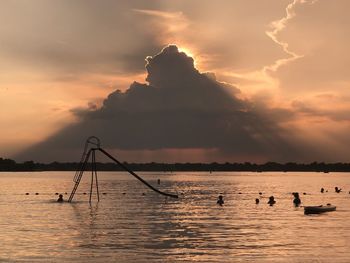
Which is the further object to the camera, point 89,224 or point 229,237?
point 89,224

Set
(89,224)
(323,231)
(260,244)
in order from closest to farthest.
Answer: (260,244)
(323,231)
(89,224)

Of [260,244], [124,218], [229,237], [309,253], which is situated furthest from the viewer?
[124,218]

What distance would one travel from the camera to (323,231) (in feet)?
223

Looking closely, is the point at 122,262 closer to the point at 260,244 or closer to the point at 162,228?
the point at 260,244

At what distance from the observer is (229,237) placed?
201 feet

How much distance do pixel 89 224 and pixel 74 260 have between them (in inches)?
1185

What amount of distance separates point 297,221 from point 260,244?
89.2 feet

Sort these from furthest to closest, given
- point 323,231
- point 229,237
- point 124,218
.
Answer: point 124,218 → point 323,231 → point 229,237

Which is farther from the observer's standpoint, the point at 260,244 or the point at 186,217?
the point at 186,217

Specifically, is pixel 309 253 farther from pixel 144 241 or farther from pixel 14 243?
pixel 14 243

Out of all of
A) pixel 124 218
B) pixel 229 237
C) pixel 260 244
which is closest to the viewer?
pixel 260 244

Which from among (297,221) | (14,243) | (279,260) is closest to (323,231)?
(297,221)

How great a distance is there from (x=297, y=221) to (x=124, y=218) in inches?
956

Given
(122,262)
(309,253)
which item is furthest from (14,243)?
(309,253)
